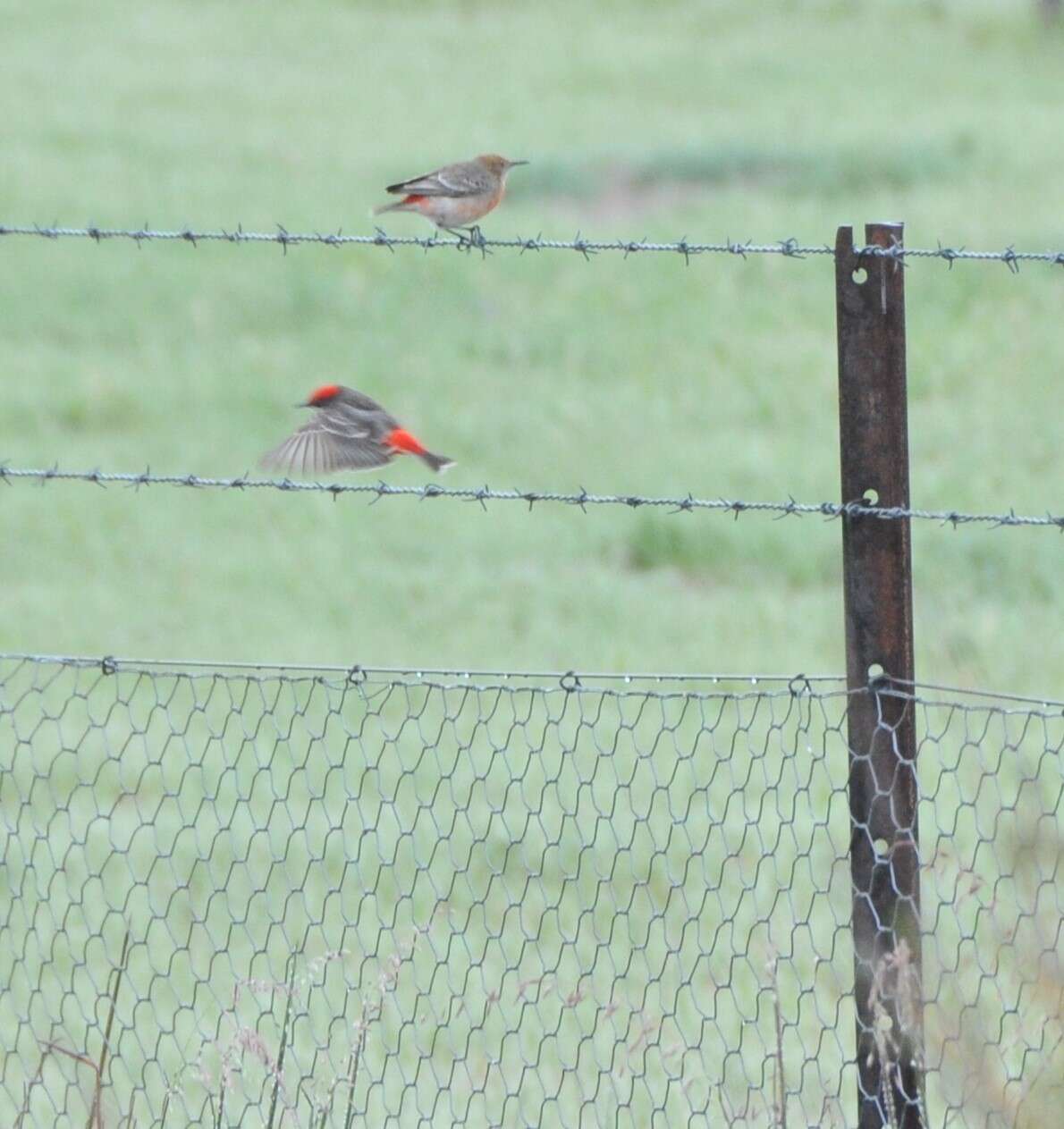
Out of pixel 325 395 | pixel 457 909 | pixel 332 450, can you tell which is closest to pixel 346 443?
pixel 332 450

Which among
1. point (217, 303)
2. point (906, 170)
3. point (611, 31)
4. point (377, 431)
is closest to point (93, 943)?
point (377, 431)

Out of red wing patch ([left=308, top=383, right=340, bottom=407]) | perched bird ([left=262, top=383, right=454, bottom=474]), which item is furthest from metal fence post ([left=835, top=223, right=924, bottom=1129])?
red wing patch ([left=308, top=383, right=340, bottom=407])

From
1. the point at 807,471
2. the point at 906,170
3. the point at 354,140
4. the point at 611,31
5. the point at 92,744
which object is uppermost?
the point at 611,31

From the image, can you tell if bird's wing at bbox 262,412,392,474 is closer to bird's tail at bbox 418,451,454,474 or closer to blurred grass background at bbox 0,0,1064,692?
bird's tail at bbox 418,451,454,474

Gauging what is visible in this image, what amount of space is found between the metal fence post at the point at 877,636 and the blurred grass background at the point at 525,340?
14cm

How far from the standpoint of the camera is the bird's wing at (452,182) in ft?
20.5

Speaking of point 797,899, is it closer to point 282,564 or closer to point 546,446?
point 282,564

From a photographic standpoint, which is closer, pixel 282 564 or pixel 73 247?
pixel 282 564

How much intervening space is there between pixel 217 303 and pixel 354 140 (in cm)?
569

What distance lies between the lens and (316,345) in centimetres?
1577

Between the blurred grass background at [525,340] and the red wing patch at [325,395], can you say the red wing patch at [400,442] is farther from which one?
the blurred grass background at [525,340]

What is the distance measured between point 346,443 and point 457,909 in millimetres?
2729

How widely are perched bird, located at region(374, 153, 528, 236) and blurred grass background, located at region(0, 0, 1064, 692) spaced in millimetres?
1909

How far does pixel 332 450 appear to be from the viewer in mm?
4621
